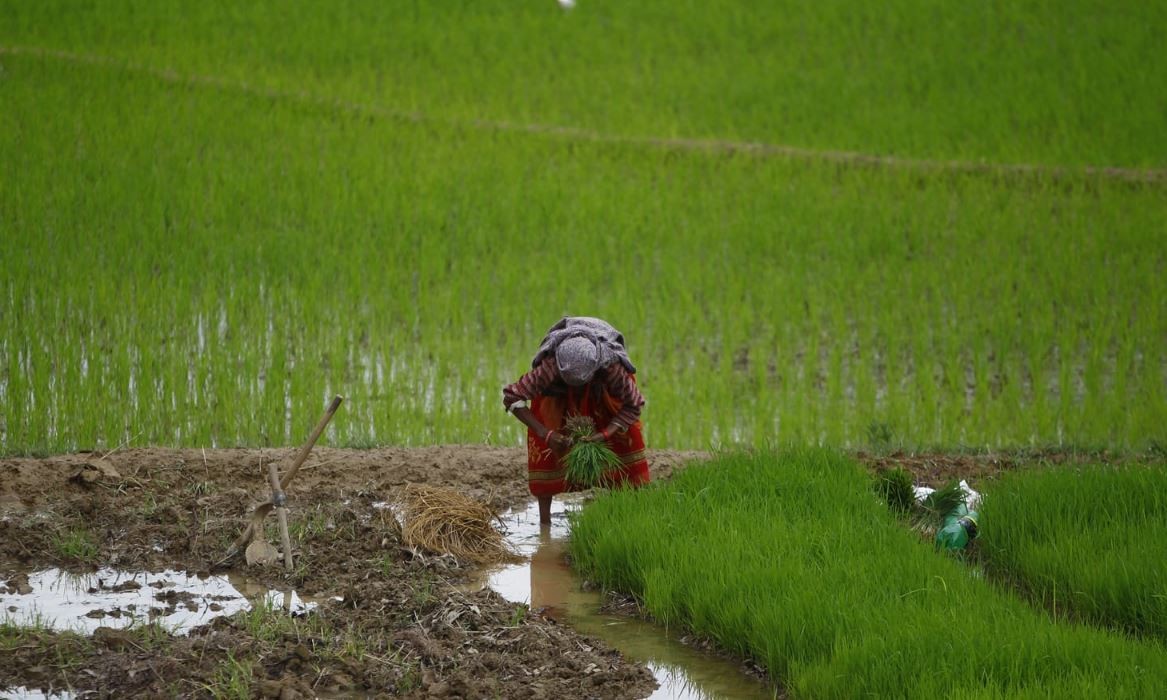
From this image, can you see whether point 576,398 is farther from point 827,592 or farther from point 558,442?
point 827,592

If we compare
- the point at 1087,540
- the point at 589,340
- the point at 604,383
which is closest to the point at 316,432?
the point at 589,340

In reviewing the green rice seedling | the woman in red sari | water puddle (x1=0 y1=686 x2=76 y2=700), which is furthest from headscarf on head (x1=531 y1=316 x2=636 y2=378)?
water puddle (x1=0 y1=686 x2=76 y2=700)

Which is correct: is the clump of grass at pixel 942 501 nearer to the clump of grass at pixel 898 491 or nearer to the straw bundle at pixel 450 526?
the clump of grass at pixel 898 491

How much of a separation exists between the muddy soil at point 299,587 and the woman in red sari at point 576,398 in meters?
0.49

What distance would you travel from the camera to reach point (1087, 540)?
3.54 metres

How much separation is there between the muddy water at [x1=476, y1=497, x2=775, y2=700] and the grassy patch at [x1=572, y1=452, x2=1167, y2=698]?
69mm

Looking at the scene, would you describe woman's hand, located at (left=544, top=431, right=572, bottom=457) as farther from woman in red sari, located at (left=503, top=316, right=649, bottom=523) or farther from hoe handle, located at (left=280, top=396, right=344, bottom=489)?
hoe handle, located at (left=280, top=396, right=344, bottom=489)

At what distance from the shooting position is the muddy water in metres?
2.96

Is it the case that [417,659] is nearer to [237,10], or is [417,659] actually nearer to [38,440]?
[38,440]

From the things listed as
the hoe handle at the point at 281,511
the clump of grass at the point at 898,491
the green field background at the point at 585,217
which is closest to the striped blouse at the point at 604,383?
the hoe handle at the point at 281,511

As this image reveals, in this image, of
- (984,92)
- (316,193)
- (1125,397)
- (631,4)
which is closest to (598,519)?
(1125,397)

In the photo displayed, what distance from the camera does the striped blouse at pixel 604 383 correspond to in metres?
3.91

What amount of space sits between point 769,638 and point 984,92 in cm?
811

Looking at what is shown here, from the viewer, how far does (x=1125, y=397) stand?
591cm
